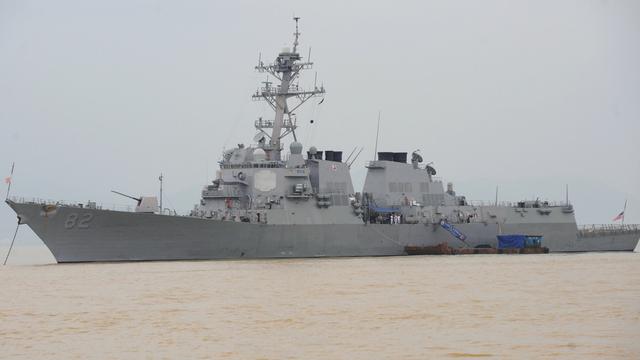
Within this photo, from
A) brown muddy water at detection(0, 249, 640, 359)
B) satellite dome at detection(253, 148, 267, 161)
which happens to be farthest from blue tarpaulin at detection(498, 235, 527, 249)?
satellite dome at detection(253, 148, 267, 161)

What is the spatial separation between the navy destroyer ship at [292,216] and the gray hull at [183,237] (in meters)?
0.04

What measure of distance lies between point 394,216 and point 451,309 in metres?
23.1

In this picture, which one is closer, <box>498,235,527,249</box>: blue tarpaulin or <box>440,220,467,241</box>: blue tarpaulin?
<box>440,220,467,241</box>: blue tarpaulin

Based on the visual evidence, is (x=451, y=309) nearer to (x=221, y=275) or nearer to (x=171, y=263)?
(x=221, y=275)

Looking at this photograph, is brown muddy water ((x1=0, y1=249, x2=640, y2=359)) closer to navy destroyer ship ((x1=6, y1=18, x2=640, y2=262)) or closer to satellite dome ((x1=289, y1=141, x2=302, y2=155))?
navy destroyer ship ((x1=6, y1=18, x2=640, y2=262))

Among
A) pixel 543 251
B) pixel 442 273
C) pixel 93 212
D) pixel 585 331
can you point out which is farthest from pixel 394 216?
pixel 585 331

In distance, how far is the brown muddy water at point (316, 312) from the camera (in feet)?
56.4

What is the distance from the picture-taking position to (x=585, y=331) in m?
18.4

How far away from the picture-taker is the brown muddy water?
17.2 meters

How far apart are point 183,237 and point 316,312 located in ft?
53.0

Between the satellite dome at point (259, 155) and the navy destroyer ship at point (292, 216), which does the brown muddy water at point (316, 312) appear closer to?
the navy destroyer ship at point (292, 216)

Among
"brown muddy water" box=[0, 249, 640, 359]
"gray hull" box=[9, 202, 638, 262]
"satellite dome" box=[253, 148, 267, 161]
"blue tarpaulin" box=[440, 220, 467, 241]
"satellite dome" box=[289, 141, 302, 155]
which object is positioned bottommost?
"brown muddy water" box=[0, 249, 640, 359]

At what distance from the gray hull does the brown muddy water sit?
1962 mm


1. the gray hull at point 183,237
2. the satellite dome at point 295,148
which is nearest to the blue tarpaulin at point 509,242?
the gray hull at point 183,237
